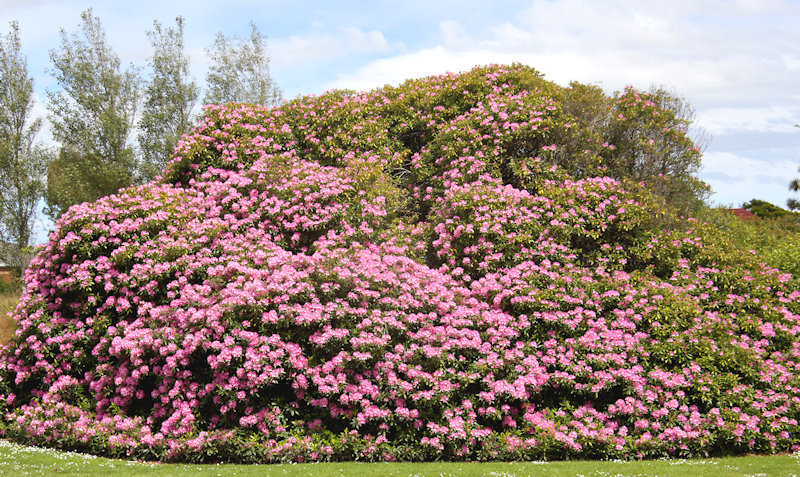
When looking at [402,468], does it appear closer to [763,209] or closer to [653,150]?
[653,150]

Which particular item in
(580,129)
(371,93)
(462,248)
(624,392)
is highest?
(371,93)

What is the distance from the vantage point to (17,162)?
31.0 m

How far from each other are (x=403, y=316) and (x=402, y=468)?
270 centimetres

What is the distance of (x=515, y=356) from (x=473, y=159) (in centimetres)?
611

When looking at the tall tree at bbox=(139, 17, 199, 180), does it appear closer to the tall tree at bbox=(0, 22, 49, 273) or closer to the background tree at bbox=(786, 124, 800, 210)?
the tall tree at bbox=(0, 22, 49, 273)

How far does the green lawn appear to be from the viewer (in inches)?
351

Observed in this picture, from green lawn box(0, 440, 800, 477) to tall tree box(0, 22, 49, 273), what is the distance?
2479 centimetres

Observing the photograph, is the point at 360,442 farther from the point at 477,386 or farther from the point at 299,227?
the point at 299,227

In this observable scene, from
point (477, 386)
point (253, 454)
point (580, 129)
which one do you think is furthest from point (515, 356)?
point (580, 129)

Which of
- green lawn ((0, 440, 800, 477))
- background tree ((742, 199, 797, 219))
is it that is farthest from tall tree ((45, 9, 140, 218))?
background tree ((742, 199, 797, 219))

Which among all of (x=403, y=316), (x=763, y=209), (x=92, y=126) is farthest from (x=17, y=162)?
(x=763, y=209)

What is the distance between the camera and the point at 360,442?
396 inches

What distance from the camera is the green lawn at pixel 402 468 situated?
8914mm

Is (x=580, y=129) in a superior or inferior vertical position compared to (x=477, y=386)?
superior
